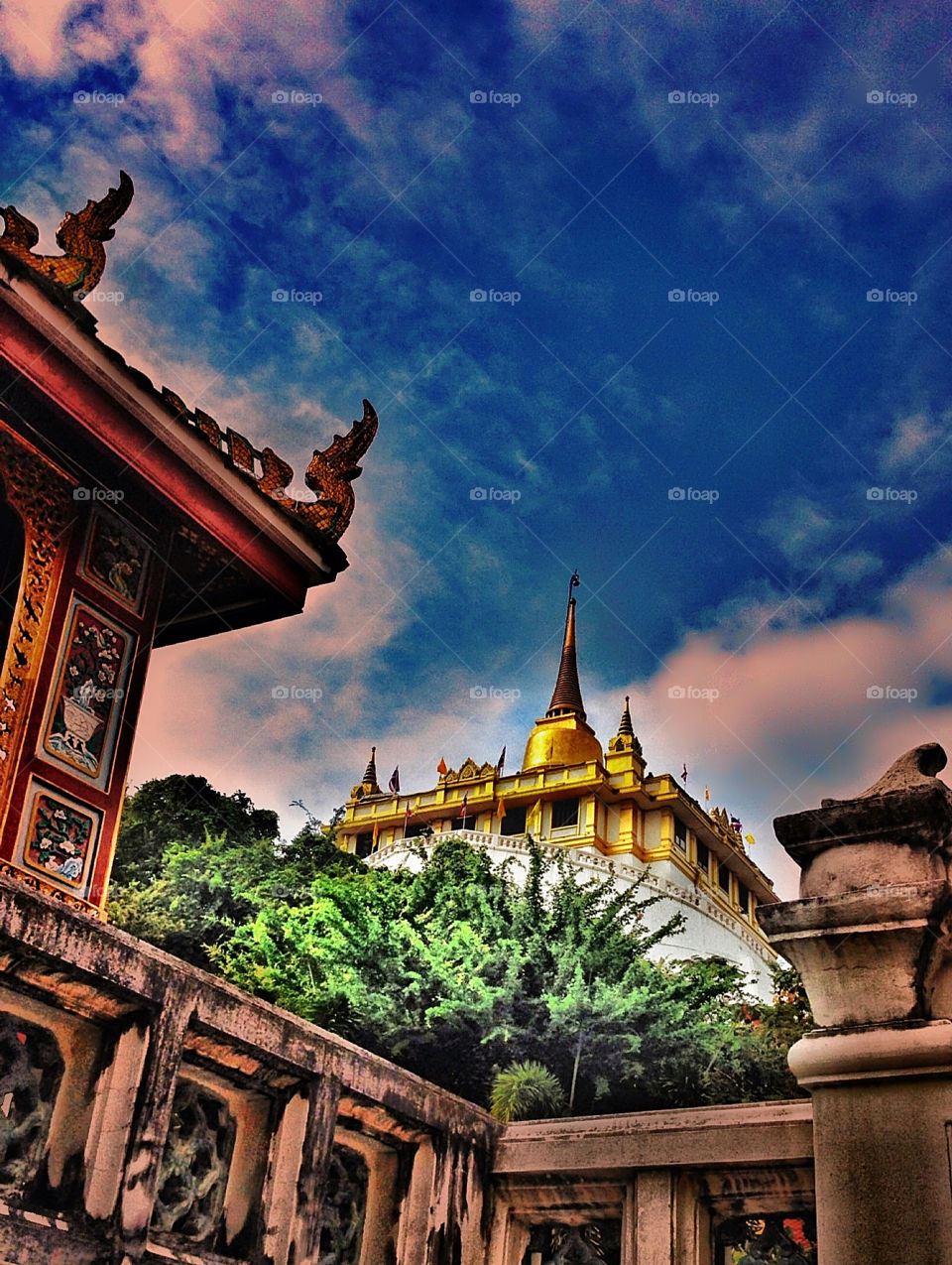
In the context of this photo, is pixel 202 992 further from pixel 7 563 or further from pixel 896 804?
pixel 7 563

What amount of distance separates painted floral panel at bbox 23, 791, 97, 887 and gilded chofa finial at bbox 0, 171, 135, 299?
2.56 meters

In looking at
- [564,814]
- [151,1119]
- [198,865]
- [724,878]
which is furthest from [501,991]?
[724,878]

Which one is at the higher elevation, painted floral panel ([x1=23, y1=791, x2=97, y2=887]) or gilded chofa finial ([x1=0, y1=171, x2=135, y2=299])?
gilded chofa finial ([x1=0, y1=171, x2=135, y2=299])

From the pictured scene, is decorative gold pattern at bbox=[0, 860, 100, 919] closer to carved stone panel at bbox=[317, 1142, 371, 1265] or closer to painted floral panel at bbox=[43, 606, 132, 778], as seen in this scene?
painted floral panel at bbox=[43, 606, 132, 778]

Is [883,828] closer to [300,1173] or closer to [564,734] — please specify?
[300,1173]

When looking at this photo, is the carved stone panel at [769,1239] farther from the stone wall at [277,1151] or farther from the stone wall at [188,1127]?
the stone wall at [188,1127]

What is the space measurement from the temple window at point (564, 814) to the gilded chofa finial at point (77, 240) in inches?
1580

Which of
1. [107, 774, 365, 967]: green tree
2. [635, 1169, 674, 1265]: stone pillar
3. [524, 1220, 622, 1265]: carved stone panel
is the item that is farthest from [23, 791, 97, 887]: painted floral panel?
[107, 774, 365, 967]: green tree

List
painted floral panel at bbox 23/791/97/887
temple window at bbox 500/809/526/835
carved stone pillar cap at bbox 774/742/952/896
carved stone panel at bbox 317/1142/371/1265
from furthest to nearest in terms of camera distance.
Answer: temple window at bbox 500/809/526/835
painted floral panel at bbox 23/791/97/887
carved stone panel at bbox 317/1142/371/1265
carved stone pillar cap at bbox 774/742/952/896

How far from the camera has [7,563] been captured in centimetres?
738

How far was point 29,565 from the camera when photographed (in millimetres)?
6531

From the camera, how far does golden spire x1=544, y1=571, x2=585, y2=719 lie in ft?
177

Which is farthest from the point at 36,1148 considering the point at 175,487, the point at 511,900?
the point at 511,900

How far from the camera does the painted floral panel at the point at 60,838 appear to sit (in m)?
6.04
